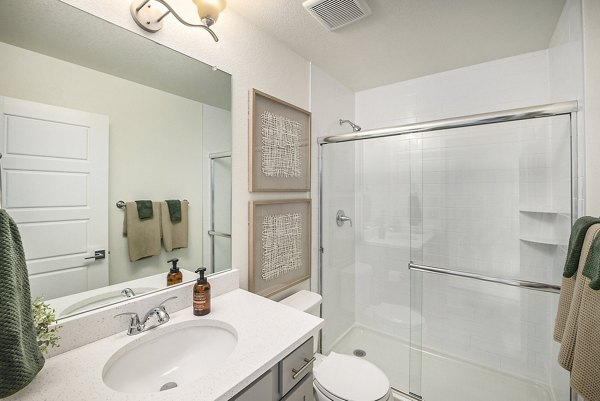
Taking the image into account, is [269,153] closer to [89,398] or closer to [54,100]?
[54,100]

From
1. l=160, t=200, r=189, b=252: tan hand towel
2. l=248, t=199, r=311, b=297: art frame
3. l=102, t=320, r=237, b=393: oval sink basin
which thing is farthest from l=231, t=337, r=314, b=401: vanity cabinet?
l=160, t=200, r=189, b=252: tan hand towel

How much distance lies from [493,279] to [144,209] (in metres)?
1.96

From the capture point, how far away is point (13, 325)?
0.57 metres

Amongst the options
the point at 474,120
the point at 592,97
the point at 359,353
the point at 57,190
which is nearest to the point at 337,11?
the point at 474,120

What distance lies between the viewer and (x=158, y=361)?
0.93m

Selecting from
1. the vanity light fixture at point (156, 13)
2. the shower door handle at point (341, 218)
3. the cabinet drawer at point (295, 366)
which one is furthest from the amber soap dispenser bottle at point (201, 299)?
the shower door handle at point (341, 218)

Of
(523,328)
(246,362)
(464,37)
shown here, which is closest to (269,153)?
(246,362)

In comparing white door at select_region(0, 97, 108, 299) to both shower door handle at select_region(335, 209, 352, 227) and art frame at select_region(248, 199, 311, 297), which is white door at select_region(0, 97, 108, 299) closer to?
art frame at select_region(248, 199, 311, 297)

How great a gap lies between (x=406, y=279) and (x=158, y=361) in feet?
5.52

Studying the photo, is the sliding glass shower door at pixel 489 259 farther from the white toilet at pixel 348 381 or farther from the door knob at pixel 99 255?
the door knob at pixel 99 255

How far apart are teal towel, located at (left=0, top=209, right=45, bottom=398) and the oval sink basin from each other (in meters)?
0.21

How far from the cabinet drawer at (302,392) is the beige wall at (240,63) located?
60 cm

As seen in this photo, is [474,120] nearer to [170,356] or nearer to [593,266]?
[593,266]

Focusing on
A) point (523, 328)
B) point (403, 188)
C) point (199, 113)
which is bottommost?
point (523, 328)
